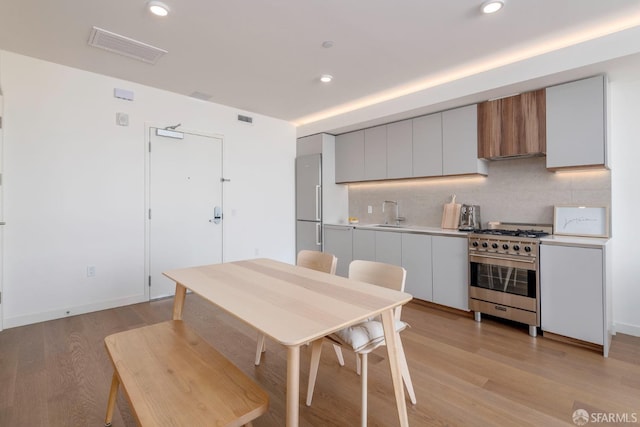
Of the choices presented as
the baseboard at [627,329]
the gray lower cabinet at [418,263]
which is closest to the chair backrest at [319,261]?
the gray lower cabinet at [418,263]

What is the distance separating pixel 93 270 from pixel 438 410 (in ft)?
11.8

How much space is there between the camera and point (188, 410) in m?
1.07

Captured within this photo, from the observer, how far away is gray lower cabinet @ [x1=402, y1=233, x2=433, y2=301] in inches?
138

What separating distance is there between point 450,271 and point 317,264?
5.78 ft

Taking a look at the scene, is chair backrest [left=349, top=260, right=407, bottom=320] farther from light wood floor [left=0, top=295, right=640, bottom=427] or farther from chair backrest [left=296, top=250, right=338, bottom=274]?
light wood floor [left=0, top=295, right=640, bottom=427]

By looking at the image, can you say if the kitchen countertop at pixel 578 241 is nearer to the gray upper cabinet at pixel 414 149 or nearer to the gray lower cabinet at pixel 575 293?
the gray lower cabinet at pixel 575 293

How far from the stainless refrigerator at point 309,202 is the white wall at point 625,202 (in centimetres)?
339

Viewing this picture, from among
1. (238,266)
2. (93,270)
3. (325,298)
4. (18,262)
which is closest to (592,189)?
(325,298)

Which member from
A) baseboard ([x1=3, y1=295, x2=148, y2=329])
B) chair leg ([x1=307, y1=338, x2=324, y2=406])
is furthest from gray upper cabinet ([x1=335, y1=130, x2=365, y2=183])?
baseboard ([x1=3, y1=295, x2=148, y2=329])

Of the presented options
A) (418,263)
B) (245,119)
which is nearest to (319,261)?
(418,263)

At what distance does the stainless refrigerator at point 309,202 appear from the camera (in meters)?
4.83

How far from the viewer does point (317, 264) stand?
2.35m

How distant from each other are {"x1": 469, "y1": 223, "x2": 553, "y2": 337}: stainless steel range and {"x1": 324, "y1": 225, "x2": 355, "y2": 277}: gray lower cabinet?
1703 mm

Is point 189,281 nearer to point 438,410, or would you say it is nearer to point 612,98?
point 438,410
